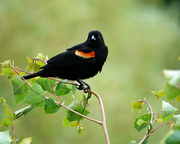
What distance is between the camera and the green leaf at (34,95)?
1.02 meters

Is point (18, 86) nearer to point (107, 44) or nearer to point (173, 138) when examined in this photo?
point (173, 138)

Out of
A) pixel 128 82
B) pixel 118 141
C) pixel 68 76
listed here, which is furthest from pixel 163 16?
pixel 68 76

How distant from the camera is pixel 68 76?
71.4 inches

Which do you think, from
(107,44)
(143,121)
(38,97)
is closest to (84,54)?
(38,97)

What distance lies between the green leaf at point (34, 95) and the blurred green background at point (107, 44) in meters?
3.96

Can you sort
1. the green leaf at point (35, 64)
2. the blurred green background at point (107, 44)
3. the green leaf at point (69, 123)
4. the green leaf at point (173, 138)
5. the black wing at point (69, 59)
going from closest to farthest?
the green leaf at point (173, 138) → the green leaf at point (69, 123) → the green leaf at point (35, 64) → the black wing at point (69, 59) → the blurred green background at point (107, 44)

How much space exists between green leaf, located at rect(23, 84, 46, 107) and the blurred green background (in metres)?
3.96

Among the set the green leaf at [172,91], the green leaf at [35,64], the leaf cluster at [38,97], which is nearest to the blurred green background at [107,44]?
the green leaf at [35,64]

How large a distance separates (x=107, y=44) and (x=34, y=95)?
513 centimetres

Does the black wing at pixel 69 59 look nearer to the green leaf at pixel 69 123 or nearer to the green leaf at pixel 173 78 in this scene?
the green leaf at pixel 69 123

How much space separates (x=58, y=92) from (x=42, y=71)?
0.44 meters

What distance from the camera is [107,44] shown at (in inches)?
239

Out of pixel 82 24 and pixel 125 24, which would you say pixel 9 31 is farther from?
pixel 125 24

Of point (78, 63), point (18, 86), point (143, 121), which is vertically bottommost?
point (143, 121)
